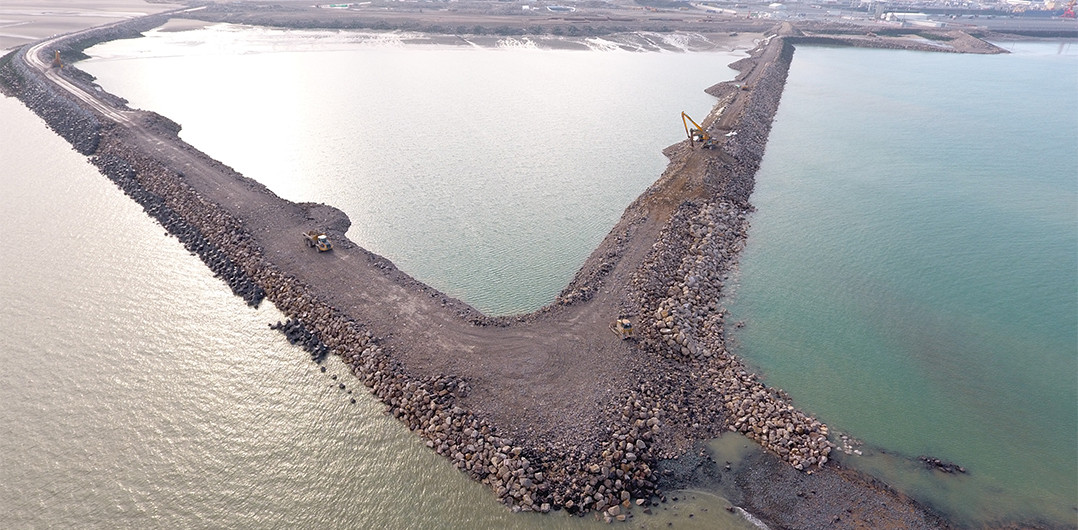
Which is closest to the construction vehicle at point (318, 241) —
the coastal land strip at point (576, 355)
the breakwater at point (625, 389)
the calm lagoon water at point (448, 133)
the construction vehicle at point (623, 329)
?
the coastal land strip at point (576, 355)

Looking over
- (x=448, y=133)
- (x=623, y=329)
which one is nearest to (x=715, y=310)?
(x=623, y=329)

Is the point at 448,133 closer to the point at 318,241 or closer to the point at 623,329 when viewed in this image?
the point at 318,241

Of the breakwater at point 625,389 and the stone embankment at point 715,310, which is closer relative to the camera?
the breakwater at point 625,389

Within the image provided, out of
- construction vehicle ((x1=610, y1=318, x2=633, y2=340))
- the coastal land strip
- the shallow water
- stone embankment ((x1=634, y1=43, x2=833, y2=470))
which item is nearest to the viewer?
the shallow water

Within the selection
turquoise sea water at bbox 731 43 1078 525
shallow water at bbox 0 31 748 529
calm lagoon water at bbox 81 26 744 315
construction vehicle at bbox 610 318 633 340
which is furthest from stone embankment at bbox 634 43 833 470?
calm lagoon water at bbox 81 26 744 315

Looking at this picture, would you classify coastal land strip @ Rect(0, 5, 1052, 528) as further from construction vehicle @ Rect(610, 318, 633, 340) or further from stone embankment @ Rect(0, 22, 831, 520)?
construction vehicle @ Rect(610, 318, 633, 340)

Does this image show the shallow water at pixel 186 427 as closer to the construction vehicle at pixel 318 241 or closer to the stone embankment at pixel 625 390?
the stone embankment at pixel 625 390
